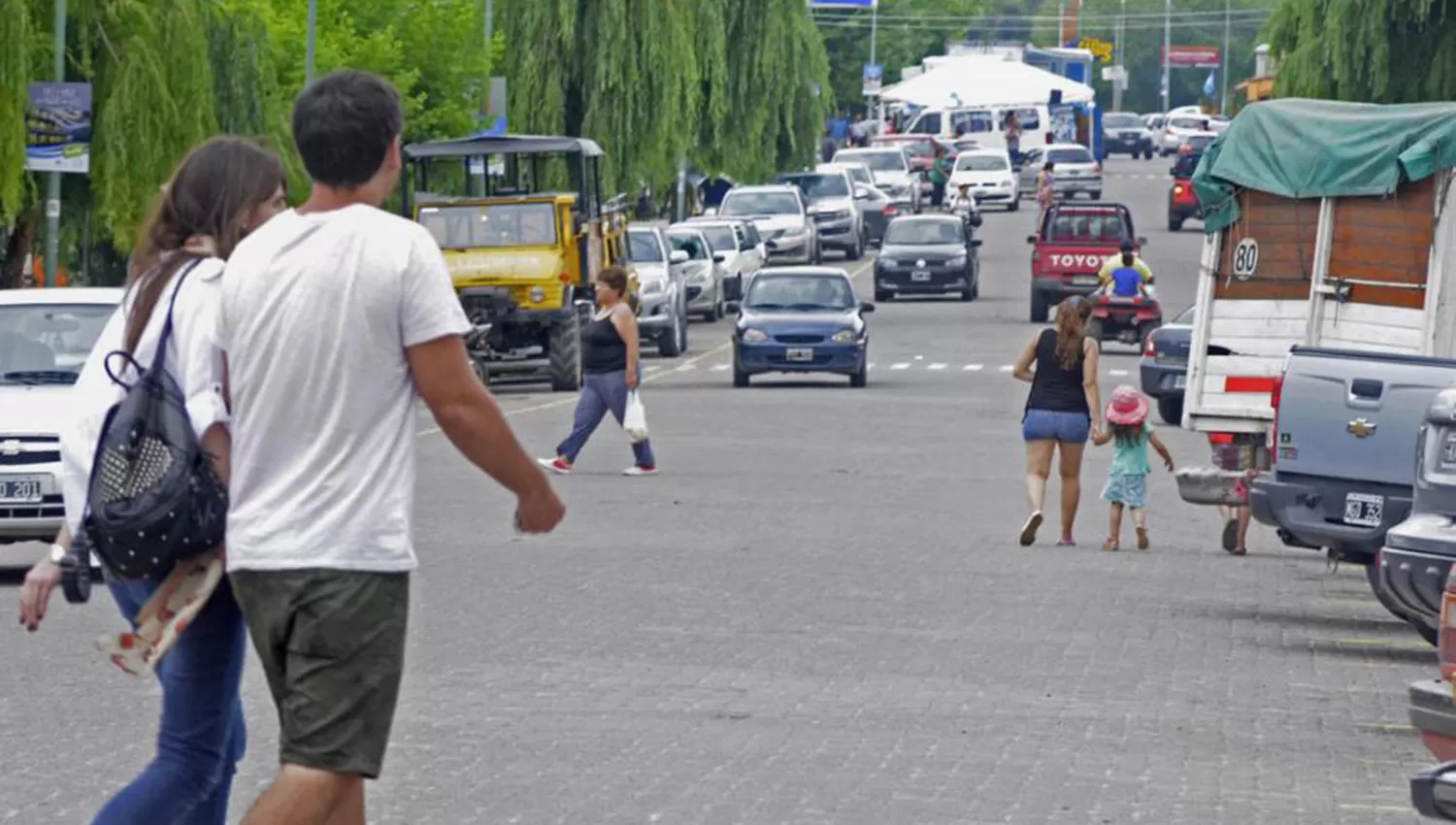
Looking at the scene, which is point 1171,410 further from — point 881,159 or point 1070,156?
point 1070,156

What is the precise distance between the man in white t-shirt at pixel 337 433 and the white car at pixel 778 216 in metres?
52.8

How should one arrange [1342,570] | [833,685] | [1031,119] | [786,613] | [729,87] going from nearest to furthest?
1. [833,685]
2. [786,613]
3. [1342,570]
4. [729,87]
5. [1031,119]

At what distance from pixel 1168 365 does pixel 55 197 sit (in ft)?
42.0

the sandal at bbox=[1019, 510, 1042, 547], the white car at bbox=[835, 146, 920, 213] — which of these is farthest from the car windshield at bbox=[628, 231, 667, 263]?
the white car at bbox=[835, 146, 920, 213]

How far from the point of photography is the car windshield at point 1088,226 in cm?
4856

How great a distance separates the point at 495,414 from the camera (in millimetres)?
5953

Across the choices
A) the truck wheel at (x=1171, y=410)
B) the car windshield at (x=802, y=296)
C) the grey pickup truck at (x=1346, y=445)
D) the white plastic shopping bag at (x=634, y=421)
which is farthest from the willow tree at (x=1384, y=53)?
the grey pickup truck at (x=1346, y=445)

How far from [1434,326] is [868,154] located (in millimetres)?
61291

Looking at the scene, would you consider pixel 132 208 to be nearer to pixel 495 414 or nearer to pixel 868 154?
pixel 495 414

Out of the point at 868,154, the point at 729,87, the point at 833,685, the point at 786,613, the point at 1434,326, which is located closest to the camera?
the point at 833,685

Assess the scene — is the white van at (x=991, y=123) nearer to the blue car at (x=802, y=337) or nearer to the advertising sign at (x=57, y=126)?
the blue car at (x=802, y=337)

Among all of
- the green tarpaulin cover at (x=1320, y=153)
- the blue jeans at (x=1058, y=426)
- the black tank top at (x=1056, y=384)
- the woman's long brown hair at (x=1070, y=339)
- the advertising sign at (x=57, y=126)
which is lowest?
the blue jeans at (x=1058, y=426)

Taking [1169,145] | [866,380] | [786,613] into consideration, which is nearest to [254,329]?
[786,613]

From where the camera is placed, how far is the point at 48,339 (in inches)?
680
